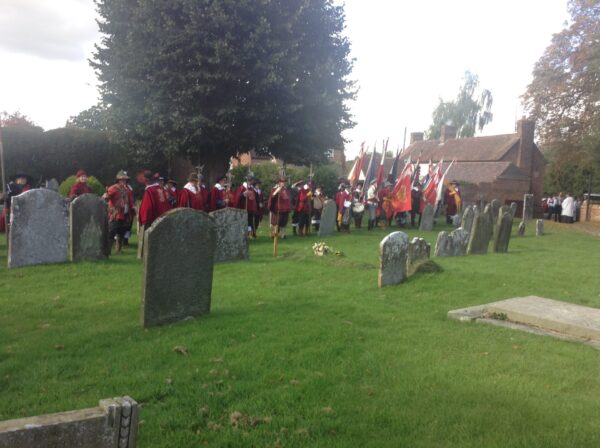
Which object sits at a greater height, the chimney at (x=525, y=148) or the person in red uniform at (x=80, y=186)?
the chimney at (x=525, y=148)

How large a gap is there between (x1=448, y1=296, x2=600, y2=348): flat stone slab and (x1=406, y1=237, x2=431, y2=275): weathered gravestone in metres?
2.54

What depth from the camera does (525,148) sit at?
171ft

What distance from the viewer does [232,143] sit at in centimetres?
2427

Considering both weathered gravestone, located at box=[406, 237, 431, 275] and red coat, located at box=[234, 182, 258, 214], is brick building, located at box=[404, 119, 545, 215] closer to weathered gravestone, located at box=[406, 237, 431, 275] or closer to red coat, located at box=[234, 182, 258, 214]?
red coat, located at box=[234, 182, 258, 214]

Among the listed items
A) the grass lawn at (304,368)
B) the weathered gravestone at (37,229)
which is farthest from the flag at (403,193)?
the weathered gravestone at (37,229)

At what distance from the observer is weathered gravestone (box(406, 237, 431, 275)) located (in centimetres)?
1084

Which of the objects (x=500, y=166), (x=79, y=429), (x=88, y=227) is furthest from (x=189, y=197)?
(x=500, y=166)

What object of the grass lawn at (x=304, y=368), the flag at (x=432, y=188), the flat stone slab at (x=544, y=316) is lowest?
the grass lawn at (x=304, y=368)

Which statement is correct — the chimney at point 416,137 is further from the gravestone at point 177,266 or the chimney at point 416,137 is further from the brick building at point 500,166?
the gravestone at point 177,266

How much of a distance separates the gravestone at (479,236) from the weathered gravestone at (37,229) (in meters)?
10.3

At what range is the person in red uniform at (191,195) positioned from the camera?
14.2 m

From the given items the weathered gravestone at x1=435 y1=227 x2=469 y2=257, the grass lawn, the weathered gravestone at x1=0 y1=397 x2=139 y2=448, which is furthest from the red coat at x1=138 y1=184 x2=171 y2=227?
the weathered gravestone at x1=0 y1=397 x2=139 y2=448

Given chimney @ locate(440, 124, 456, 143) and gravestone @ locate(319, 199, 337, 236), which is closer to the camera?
gravestone @ locate(319, 199, 337, 236)

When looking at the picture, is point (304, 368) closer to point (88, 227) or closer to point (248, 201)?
point (88, 227)
